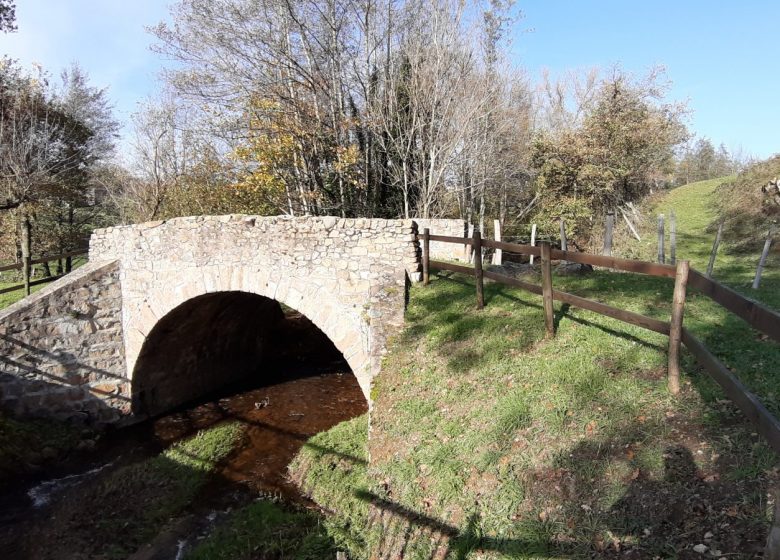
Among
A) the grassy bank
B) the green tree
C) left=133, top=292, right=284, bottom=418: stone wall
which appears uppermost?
the green tree

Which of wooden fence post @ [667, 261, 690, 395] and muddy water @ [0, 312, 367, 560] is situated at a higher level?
wooden fence post @ [667, 261, 690, 395]

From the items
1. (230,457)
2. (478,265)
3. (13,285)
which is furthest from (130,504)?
(13,285)

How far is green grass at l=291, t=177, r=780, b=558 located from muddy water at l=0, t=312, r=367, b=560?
145 centimetres

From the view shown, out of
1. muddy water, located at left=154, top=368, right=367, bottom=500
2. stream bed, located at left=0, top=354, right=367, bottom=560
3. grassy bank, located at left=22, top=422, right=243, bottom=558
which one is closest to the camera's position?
grassy bank, located at left=22, top=422, right=243, bottom=558

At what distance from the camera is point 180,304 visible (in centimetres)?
925

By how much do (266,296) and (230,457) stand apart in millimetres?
3016

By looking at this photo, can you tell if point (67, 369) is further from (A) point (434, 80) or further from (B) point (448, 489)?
(A) point (434, 80)

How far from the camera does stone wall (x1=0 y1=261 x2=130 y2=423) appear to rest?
9125mm

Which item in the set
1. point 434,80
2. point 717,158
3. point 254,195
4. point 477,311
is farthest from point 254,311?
point 717,158

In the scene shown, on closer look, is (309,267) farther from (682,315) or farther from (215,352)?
(215,352)

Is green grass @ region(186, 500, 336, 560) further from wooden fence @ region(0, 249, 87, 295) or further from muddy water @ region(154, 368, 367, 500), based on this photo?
wooden fence @ region(0, 249, 87, 295)

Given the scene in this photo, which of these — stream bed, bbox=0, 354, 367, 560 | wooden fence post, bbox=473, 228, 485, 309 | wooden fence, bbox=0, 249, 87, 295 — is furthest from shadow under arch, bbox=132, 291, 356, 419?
wooden fence post, bbox=473, 228, 485, 309

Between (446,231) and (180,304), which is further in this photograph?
(446,231)

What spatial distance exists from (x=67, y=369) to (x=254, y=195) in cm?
748
